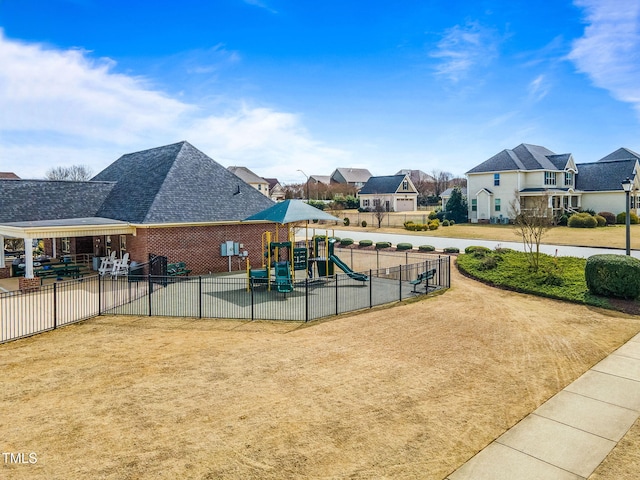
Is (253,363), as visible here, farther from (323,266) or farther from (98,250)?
(98,250)

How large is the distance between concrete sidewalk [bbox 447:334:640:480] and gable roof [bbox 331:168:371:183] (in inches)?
4232

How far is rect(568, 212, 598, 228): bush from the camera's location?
147 feet

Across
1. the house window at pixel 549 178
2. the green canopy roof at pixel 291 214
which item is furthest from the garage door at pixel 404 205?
the green canopy roof at pixel 291 214

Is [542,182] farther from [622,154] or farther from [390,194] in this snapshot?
[390,194]

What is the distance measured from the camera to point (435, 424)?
766cm

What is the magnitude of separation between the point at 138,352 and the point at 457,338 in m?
8.69

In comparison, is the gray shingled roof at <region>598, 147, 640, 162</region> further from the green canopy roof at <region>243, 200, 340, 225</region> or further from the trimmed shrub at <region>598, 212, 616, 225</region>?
the green canopy roof at <region>243, 200, 340, 225</region>

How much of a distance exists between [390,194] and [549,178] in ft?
86.7

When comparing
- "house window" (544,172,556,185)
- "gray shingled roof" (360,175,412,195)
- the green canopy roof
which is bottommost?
the green canopy roof

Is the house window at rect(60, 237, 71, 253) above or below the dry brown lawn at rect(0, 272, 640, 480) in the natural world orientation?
above

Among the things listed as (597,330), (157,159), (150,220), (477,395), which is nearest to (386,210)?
(157,159)

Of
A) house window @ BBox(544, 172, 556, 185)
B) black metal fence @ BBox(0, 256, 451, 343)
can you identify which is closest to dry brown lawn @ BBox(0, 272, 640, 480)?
black metal fence @ BBox(0, 256, 451, 343)

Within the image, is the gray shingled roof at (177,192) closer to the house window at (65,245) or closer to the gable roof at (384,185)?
the house window at (65,245)

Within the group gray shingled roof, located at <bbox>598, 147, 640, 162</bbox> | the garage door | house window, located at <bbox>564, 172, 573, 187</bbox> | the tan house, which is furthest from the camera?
the tan house
